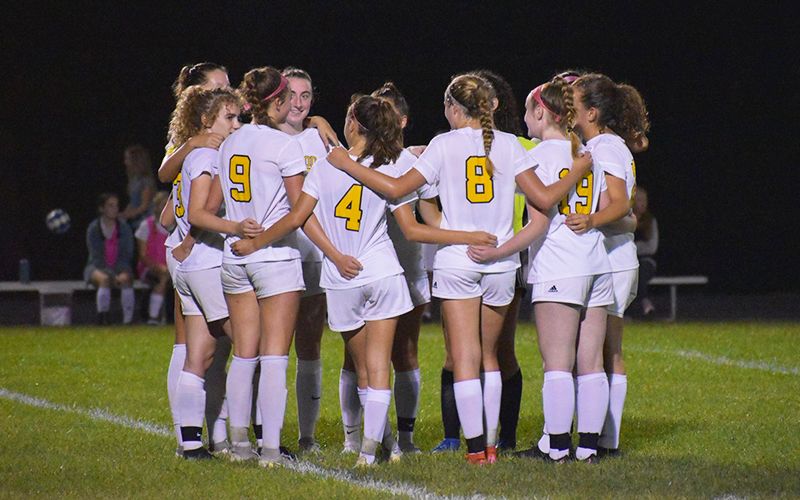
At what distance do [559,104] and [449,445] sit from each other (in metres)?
1.76

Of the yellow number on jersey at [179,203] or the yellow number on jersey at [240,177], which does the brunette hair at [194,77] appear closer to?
the yellow number on jersey at [179,203]

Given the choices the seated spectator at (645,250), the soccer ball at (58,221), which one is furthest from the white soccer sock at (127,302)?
the seated spectator at (645,250)

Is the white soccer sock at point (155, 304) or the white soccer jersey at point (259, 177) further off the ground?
the white soccer jersey at point (259, 177)

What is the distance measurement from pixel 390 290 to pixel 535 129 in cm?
103

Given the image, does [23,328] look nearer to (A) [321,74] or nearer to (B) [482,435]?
(A) [321,74]

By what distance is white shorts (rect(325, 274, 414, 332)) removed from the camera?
15.0 ft

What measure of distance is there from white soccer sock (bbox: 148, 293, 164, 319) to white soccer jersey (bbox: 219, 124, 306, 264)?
7393 millimetres

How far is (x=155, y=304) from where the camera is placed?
11758 millimetres

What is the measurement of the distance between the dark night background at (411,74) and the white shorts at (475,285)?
10226 millimetres

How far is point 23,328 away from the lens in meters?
11.4

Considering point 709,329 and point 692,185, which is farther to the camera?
point 692,185

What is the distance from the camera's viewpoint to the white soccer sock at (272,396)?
4594 millimetres

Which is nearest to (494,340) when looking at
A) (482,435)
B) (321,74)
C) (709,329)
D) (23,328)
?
(482,435)

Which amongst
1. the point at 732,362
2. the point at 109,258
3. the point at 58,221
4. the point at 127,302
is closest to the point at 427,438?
the point at 732,362
